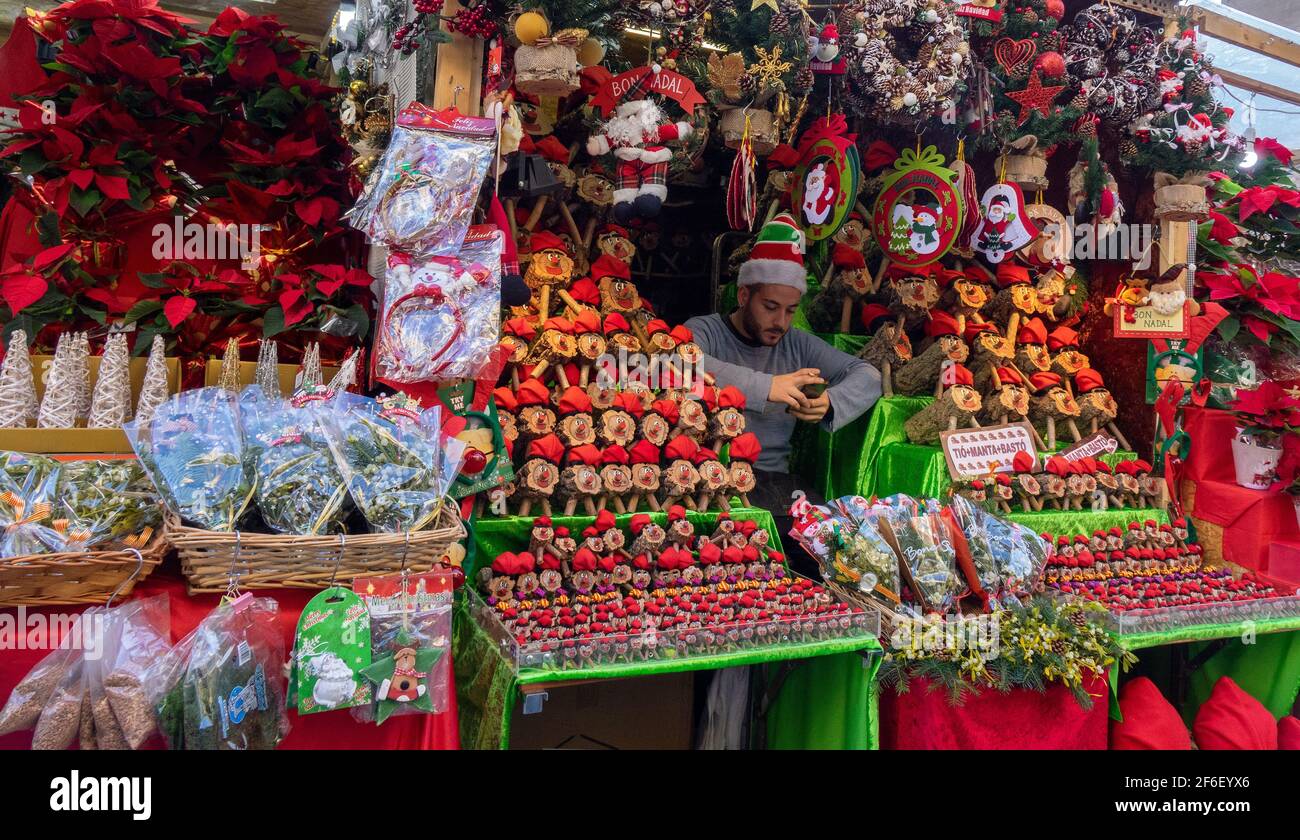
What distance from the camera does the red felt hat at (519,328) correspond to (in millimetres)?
2844

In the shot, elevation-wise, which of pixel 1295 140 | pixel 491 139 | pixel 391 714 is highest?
pixel 1295 140

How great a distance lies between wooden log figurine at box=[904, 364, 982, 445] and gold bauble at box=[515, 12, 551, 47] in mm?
2011

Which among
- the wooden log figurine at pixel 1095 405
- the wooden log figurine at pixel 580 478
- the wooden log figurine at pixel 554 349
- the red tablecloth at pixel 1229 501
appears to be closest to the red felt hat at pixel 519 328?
the wooden log figurine at pixel 554 349

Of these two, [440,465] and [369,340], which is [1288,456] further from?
[369,340]

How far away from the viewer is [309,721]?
1.70 m

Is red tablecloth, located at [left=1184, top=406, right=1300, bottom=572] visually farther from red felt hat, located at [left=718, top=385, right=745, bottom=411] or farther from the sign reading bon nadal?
the sign reading bon nadal

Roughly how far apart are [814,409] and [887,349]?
1.81ft

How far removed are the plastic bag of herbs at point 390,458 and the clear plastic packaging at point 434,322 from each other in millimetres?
203

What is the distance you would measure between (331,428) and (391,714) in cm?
64

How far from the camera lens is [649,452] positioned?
2758 millimetres

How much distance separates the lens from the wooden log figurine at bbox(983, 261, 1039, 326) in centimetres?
362

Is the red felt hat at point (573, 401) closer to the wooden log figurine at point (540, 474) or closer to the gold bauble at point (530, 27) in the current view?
the wooden log figurine at point (540, 474)

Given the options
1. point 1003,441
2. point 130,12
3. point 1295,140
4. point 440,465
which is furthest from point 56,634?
point 1295,140

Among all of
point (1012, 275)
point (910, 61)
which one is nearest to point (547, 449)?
point (910, 61)
